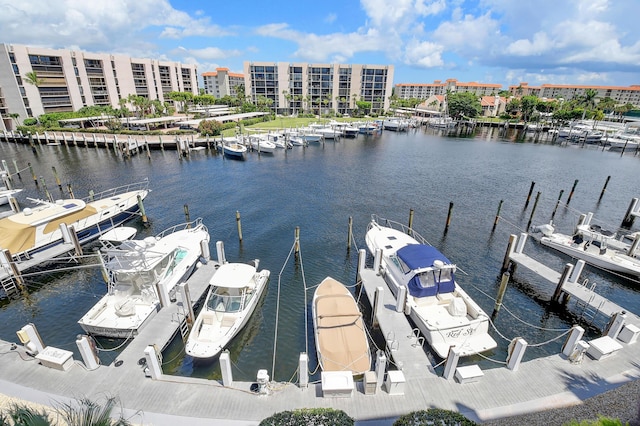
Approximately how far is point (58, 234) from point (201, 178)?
74.5 feet

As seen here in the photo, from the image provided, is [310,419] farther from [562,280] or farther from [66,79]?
[66,79]

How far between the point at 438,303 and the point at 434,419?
969 cm

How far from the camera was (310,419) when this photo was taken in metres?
8.73

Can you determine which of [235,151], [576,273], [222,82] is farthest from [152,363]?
[222,82]

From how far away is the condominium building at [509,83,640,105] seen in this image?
154250mm

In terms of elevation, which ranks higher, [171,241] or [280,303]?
[171,241]

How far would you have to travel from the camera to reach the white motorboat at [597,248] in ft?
77.2

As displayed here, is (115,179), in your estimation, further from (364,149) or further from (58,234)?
(364,149)

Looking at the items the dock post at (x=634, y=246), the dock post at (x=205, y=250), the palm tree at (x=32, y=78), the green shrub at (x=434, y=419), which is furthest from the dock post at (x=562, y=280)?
the palm tree at (x=32, y=78)

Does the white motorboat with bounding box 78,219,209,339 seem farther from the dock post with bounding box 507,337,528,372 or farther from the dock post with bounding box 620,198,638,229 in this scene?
the dock post with bounding box 620,198,638,229

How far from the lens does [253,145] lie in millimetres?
65750

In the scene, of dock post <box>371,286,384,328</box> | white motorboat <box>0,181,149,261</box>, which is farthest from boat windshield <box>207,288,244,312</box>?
white motorboat <box>0,181,149,261</box>

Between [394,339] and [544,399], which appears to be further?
[394,339]

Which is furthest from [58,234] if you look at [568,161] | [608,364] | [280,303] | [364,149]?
[568,161]
